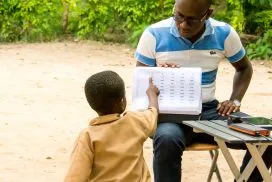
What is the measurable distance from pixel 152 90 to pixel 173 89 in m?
0.15

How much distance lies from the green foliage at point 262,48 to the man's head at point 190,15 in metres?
8.90

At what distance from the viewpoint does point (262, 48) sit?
1327cm

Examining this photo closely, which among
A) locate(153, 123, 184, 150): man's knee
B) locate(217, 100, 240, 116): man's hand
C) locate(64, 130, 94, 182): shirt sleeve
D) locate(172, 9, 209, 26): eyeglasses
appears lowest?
locate(153, 123, 184, 150): man's knee

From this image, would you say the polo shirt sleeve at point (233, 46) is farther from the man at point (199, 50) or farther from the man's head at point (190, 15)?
the man's head at point (190, 15)

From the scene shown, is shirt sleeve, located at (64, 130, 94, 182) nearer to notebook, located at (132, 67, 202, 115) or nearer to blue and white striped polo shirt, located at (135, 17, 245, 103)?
notebook, located at (132, 67, 202, 115)

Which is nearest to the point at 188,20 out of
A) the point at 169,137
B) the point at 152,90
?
the point at 152,90

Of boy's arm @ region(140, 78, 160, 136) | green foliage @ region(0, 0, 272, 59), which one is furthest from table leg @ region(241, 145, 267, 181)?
green foliage @ region(0, 0, 272, 59)

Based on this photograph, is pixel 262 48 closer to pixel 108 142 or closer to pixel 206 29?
pixel 206 29

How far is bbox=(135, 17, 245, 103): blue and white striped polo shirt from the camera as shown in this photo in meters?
4.54

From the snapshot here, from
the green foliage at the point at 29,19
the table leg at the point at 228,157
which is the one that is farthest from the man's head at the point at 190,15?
the green foliage at the point at 29,19

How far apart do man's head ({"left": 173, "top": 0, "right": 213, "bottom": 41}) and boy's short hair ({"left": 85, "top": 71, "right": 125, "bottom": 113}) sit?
94 centimetres

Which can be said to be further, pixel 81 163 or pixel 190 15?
pixel 190 15

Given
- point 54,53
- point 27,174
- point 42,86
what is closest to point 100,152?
point 27,174

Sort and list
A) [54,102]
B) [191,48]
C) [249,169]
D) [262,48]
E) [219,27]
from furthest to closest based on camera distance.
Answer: [262,48], [54,102], [219,27], [191,48], [249,169]
